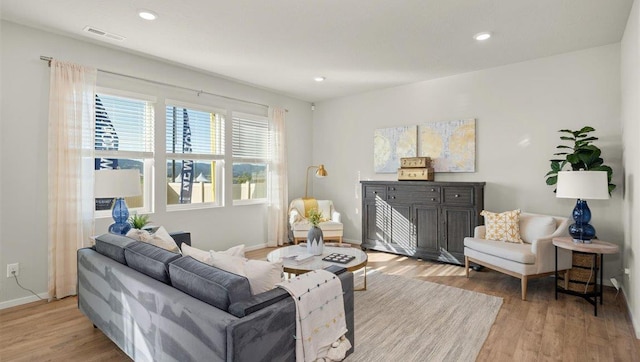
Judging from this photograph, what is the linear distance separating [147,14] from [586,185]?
4.38 m

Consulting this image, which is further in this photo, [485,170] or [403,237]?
[403,237]

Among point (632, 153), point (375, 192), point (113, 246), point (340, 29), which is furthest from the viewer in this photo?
point (375, 192)

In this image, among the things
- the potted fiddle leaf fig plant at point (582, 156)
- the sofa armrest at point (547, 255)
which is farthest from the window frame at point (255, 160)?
the potted fiddle leaf fig plant at point (582, 156)

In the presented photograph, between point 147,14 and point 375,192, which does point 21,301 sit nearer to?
point 147,14

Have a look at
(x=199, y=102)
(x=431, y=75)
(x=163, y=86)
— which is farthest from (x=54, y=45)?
(x=431, y=75)

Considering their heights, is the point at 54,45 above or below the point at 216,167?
above

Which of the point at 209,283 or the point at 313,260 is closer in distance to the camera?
the point at 209,283

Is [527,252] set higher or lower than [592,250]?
lower

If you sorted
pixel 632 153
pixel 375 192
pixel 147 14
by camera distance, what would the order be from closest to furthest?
pixel 632 153 < pixel 147 14 < pixel 375 192

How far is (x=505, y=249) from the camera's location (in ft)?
11.5

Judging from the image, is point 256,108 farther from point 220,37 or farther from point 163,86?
point 220,37

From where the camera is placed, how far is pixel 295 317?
169 cm

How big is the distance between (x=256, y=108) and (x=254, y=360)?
4.67m

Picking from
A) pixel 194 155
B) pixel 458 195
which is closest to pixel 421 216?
pixel 458 195
